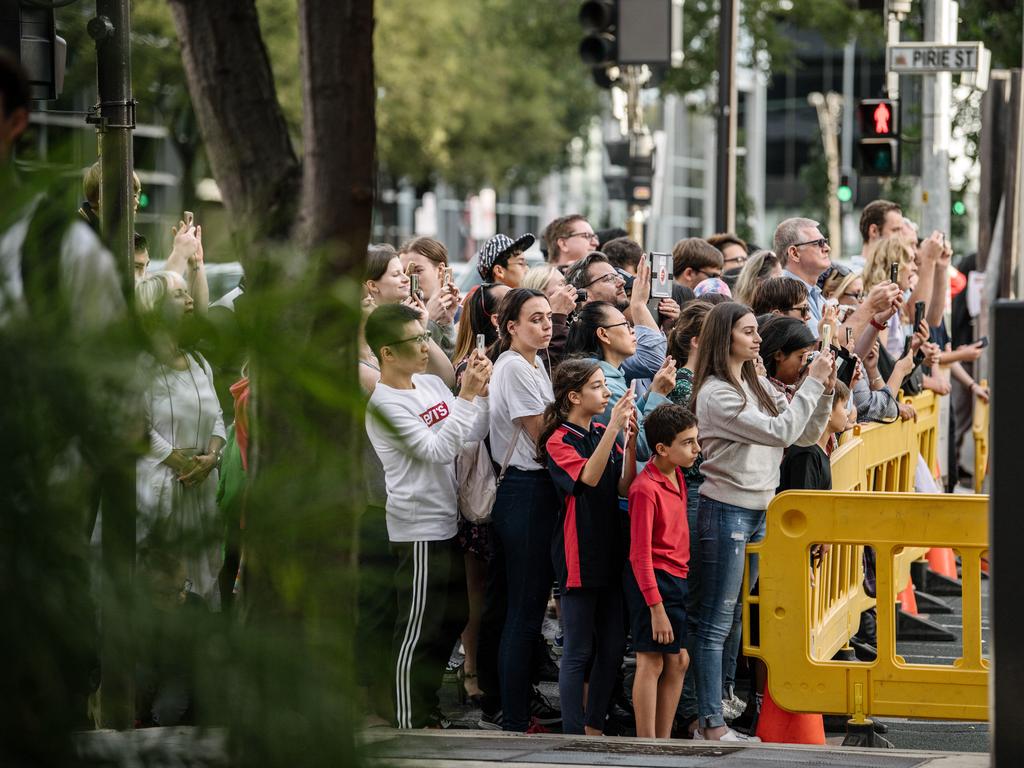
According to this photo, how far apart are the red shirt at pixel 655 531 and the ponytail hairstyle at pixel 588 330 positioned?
112cm

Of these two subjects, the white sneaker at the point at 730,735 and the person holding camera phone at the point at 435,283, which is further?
the person holding camera phone at the point at 435,283

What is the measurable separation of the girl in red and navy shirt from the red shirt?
0.62 ft

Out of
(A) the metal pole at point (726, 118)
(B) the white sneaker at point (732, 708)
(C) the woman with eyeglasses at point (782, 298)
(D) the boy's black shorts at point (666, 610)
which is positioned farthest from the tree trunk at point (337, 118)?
(A) the metal pole at point (726, 118)

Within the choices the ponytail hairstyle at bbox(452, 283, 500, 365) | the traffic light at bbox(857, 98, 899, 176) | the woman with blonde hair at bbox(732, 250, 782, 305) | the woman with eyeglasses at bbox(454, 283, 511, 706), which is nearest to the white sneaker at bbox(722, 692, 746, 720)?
the woman with eyeglasses at bbox(454, 283, 511, 706)

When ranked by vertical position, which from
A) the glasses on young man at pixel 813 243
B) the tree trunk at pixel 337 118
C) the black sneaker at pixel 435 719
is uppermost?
the tree trunk at pixel 337 118

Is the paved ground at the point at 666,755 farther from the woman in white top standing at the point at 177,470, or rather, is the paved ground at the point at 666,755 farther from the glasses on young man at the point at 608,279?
the glasses on young man at the point at 608,279

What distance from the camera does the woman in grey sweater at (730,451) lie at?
21.4 feet

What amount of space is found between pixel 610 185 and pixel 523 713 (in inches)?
607

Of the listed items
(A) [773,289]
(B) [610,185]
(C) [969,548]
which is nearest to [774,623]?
(C) [969,548]

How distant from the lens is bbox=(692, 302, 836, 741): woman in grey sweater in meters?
6.53

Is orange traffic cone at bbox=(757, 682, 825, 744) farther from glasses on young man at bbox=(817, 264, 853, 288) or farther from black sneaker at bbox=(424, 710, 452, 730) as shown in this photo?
glasses on young man at bbox=(817, 264, 853, 288)

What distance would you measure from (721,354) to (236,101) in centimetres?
366

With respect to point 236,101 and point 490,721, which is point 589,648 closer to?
point 490,721

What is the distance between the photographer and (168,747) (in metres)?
2.01
